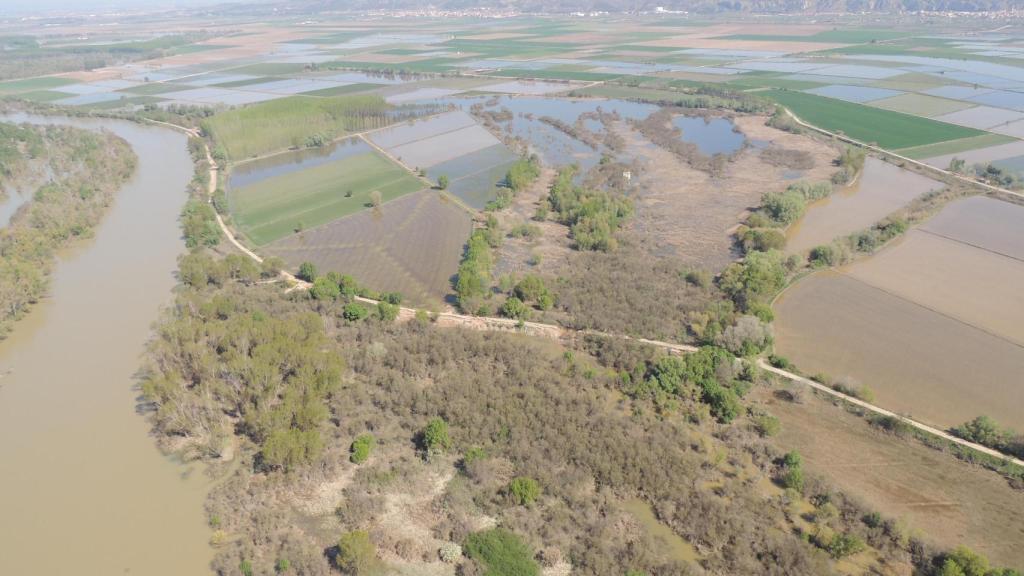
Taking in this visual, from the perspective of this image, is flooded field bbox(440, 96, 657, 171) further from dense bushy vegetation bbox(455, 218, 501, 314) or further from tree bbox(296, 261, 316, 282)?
tree bbox(296, 261, 316, 282)

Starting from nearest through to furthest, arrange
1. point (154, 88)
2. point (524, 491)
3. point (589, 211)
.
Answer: point (524, 491) < point (589, 211) < point (154, 88)

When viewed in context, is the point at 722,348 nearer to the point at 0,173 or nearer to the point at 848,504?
the point at 848,504

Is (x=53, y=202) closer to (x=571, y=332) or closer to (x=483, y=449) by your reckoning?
(x=571, y=332)

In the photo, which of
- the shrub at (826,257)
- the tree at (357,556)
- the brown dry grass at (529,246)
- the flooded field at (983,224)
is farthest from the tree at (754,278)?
the tree at (357,556)

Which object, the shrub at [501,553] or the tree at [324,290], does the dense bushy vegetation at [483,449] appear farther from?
the tree at [324,290]

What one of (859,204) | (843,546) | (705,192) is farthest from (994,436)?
(705,192)

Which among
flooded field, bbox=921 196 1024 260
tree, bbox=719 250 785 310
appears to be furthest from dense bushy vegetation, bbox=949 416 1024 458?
flooded field, bbox=921 196 1024 260
